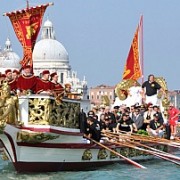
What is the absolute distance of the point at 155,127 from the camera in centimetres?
2214

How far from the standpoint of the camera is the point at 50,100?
16.8 m

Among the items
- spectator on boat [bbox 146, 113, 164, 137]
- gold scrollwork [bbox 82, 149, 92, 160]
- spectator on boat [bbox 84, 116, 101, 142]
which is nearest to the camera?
gold scrollwork [bbox 82, 149, 92, 160]

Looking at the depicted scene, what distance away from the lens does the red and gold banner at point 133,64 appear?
28.2 metres

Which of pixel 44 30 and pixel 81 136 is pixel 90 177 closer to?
pixel 81 136

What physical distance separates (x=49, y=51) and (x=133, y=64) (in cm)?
9689

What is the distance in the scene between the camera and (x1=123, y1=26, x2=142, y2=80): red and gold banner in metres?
28.2

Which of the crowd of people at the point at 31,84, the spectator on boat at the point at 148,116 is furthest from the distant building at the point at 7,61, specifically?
the crowd of people at the point at 31,84

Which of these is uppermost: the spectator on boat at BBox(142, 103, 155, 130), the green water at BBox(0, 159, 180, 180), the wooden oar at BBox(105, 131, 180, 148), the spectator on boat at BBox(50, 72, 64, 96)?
the spectator on boat at BBox(50, 72, 64, 96)

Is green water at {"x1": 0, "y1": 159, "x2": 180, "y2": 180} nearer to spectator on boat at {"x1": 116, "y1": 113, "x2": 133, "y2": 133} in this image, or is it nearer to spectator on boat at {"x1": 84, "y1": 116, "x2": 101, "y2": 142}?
spectator on boat at {"x1": 84, "y1": 116, "x2": 101, "y2": 142}

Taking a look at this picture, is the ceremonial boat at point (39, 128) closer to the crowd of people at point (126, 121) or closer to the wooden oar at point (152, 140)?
the crowd of people at point (126, 121)

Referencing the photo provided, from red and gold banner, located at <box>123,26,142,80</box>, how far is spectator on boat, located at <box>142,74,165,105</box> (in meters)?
3.28

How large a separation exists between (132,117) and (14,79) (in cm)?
580

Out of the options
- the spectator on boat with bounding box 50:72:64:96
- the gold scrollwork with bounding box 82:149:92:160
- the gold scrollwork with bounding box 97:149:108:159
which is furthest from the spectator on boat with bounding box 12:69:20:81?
the gold scrollwork with bounding box 97:149:108:159

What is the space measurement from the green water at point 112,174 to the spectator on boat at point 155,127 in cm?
207
